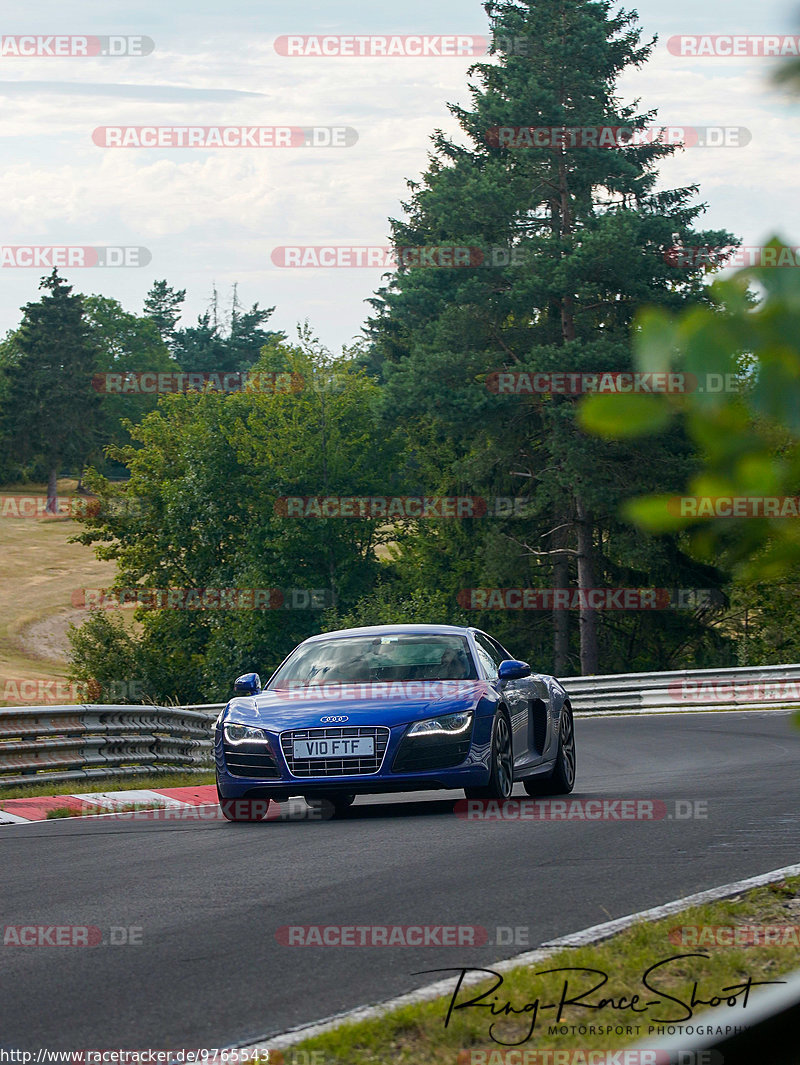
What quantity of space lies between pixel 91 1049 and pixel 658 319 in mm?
3302

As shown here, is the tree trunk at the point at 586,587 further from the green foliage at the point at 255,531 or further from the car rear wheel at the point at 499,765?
the car rear wheel at the point at 499,765

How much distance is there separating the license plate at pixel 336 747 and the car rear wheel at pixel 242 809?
0.85 m

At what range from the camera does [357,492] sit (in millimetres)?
54562

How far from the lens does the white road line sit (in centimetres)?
422

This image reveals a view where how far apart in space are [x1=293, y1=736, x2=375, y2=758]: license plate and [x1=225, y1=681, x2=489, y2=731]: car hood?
0.37 ft

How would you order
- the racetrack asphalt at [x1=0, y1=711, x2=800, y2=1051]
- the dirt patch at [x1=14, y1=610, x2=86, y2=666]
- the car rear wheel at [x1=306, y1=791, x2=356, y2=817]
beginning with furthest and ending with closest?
the dirt patch at [x1=14, y1=610, x2=86, y2=666] < the car rear wheel at [x1=306, y1=791, x2=356, y2=817] < the racetrack asphalt at [x1=0, y1=711, x2=800, y2=1051]

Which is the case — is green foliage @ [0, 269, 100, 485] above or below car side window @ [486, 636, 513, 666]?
above

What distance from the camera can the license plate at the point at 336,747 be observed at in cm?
992

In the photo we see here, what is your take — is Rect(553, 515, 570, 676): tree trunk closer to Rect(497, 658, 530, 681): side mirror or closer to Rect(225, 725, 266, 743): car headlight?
Rect(497, 658, 530, 681): side mirror

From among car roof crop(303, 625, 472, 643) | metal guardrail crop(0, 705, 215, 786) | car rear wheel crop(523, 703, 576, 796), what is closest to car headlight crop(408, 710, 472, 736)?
car roof crop(303, 625, 472, 643)

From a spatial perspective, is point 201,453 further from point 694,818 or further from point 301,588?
point 694,818

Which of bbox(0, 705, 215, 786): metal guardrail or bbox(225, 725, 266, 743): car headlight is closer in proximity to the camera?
bbox(225, 725, 266, 743): car headlight

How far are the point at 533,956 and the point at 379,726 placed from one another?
4803mm

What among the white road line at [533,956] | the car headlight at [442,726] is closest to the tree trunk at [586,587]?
the car headlight at [442,726]
